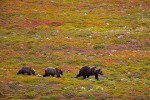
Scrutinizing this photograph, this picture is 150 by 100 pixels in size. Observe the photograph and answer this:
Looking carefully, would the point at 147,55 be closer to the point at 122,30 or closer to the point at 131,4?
the point at 122,30

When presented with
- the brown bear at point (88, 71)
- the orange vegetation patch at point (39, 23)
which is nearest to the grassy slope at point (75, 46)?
the orange vegetation patch at point (39, 23)

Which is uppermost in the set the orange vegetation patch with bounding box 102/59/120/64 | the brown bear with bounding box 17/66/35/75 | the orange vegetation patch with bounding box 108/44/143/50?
the orange vegetation patch with bounding box 108/44/143/50

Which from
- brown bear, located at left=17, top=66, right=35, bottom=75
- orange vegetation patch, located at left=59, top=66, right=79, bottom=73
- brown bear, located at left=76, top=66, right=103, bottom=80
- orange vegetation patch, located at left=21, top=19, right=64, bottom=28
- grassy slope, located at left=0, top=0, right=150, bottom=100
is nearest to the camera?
grassy slope, located at left=0, top=0, right=150, bottom=100

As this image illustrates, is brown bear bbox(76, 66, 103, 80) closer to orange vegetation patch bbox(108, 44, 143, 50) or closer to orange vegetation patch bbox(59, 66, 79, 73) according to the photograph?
orange vegetation patch bbox(59, 66, 79, 73)

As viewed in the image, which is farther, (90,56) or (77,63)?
(90,56)

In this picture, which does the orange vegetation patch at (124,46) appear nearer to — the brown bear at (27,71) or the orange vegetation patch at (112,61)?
the orange vegetation patch at (112,61)

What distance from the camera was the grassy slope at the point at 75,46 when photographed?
2741cm

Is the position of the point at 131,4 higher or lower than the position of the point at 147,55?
higher

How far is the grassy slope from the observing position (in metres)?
27.4

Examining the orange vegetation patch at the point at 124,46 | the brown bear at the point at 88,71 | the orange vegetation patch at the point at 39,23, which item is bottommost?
the brown bear at the point at 88,71

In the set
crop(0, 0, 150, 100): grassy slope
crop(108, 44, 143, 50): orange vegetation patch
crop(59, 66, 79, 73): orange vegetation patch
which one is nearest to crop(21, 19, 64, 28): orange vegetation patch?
crop(0, 0, 150, 100): grassy slope

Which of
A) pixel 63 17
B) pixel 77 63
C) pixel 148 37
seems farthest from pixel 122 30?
pixel 77 63

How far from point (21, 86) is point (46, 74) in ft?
10.6

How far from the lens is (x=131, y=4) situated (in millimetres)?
72562
